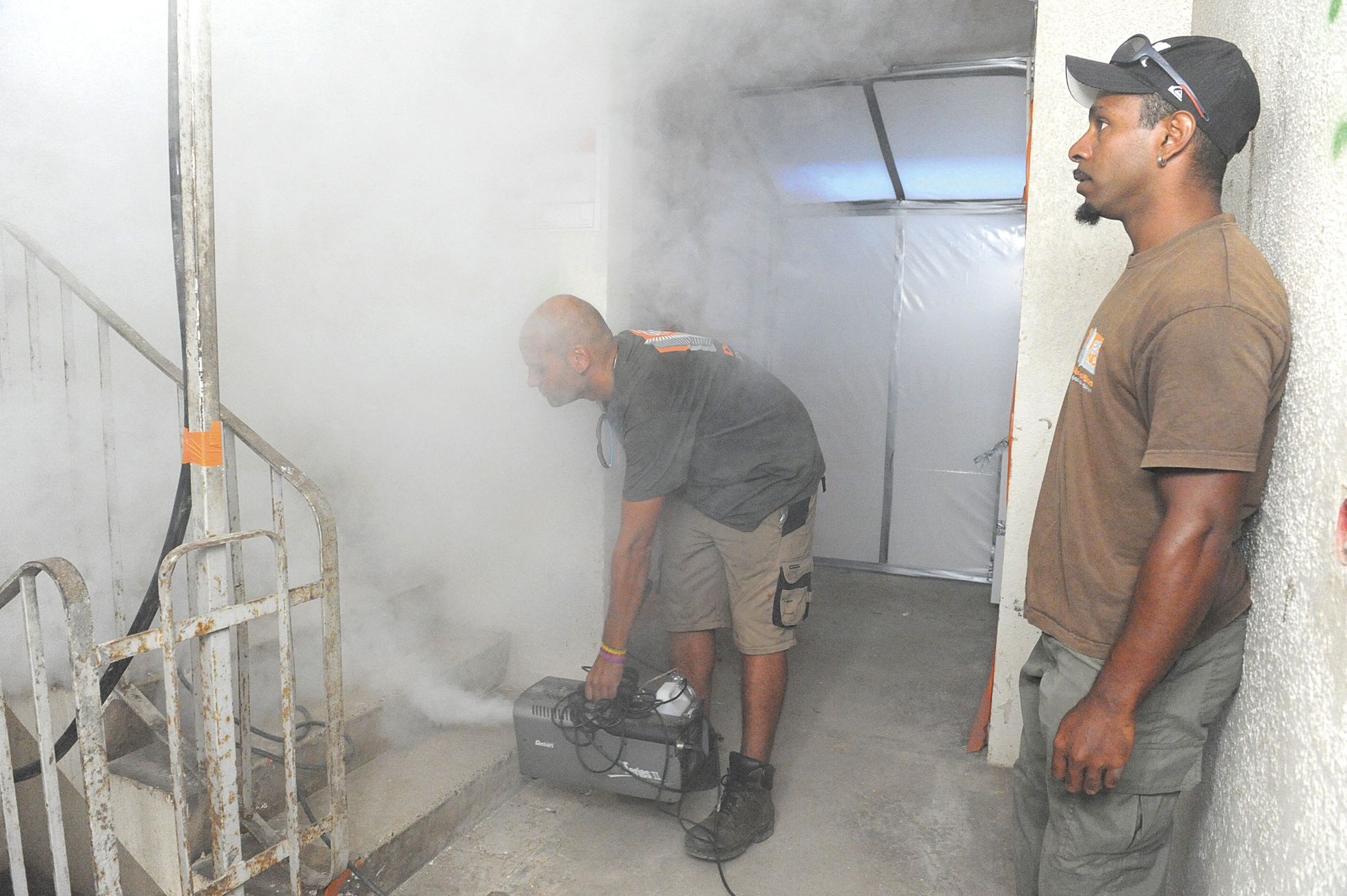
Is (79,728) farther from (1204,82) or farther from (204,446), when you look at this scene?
(1204,82)

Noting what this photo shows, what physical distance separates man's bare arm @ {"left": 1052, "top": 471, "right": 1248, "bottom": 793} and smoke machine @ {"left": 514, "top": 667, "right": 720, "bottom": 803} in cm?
115

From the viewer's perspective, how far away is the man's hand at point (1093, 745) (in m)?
1.18

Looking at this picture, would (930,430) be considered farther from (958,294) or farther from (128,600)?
(128,600)

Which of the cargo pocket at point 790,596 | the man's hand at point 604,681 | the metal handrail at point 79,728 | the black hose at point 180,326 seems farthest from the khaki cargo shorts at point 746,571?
the metal handrail at point 79,728

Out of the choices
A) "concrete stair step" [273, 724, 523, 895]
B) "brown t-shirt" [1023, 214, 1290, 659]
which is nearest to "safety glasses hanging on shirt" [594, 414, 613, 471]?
"concrete stair step" [273, 724, 523, 895]

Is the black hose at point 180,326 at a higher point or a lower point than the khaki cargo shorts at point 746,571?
higher

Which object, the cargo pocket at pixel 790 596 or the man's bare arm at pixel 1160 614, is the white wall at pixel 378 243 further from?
the man's bare arm at pixel 1160 614

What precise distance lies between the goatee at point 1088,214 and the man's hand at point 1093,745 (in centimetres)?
78

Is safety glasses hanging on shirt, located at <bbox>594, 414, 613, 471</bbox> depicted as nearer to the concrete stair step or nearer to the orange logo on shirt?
the concrete stair step

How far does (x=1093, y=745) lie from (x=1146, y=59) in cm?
102

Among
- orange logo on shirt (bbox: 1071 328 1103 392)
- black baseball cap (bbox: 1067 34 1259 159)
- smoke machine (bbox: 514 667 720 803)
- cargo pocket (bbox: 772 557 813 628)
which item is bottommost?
smoke machine (bbox: 514 667 720 803)

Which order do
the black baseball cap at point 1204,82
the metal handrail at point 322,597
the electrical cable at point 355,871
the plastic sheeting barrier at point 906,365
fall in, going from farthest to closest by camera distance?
the plastic sheeting barrier at point 906,365
the electrical cable at point 355,871
the metal handrail at point 322,597
the black baseball cap at point 1204,82

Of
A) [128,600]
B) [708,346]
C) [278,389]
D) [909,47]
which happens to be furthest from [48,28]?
[909,47]

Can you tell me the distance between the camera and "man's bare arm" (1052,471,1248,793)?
108 cm
